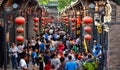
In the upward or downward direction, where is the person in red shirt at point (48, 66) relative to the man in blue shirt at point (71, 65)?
downward

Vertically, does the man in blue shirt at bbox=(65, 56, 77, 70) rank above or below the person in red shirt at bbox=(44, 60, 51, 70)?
above

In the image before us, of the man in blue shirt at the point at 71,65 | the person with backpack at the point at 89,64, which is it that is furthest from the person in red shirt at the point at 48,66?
the person with backpack at the point at 89,64

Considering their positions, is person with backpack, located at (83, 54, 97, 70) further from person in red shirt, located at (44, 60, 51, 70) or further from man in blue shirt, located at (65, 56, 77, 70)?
person in red shirt, located at (44, 60, 51, 70)

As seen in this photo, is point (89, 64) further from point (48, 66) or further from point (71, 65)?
point (48, 66)

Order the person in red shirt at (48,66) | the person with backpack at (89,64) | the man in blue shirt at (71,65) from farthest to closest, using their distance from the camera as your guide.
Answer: the person in red shirt at (48,66) → the person with backpack at (89,64) → the man in blue shirt at (71,65)

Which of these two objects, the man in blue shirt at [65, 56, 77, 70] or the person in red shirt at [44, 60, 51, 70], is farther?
the person in red shirt at [44, 60, 51, 70]

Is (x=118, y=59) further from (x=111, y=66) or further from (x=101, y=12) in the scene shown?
(x=101, y=12)

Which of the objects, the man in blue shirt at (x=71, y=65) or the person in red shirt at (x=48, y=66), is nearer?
the man in blue shirt at (x=71, y=65)

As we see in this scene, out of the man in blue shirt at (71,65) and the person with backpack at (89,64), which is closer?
the man in blue shirt at (71,65)

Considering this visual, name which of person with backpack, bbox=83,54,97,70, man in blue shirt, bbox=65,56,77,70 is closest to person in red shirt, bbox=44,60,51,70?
man in blue shirt, bbox=65,56,77,70

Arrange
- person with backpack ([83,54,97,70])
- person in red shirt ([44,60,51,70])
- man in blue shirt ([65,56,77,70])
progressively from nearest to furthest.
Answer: man in blue shirt ([65,56,77,70]) → person with backpack ([83,54,97,70]) → person in red shirt ([44,60,51,70])

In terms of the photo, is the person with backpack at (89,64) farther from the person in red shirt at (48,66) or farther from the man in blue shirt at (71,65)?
the person in red shirt at (48,66)

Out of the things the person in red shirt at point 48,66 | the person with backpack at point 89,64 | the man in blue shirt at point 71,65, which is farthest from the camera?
the person in red shirt at point 48,66

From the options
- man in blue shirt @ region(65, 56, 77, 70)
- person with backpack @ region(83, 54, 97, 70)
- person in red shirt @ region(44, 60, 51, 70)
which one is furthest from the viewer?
person in red shirt @ region(44, 60, 51, 70)
